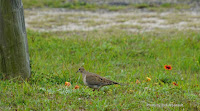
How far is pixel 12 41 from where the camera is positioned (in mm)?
5852

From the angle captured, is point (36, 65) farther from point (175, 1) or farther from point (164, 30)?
point (175, 1)

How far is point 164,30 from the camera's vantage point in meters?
11.4

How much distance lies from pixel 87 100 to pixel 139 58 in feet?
11.6

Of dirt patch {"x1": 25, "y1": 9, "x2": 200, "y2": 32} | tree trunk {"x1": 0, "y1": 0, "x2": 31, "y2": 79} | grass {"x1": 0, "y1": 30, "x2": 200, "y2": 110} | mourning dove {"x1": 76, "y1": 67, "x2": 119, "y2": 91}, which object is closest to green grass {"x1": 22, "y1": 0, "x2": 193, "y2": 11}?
dirt patch {"x1": 25, "y1": 9, "x2": 200, "y2": 32}

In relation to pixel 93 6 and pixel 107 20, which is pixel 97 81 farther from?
pixel 93 6

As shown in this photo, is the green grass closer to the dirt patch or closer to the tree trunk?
the dirt patch

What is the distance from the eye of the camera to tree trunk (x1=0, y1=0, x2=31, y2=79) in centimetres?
577

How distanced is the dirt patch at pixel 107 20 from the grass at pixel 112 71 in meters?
1.02

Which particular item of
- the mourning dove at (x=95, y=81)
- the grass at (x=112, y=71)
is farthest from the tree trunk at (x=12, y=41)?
the mourning dove at (x=95, y=81)

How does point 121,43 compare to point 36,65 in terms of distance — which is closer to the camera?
point 36,65

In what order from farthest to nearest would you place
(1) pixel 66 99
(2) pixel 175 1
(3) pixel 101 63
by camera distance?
(2) pixel 175 1
(3) pixel 101 63
(1) pixel 66 99

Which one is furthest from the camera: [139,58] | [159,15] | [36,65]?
[159,15]

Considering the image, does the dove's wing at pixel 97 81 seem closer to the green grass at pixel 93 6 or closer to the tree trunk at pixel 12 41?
the tree trunk at pixel 12 41

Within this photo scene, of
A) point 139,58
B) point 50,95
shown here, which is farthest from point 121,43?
point 50,95
